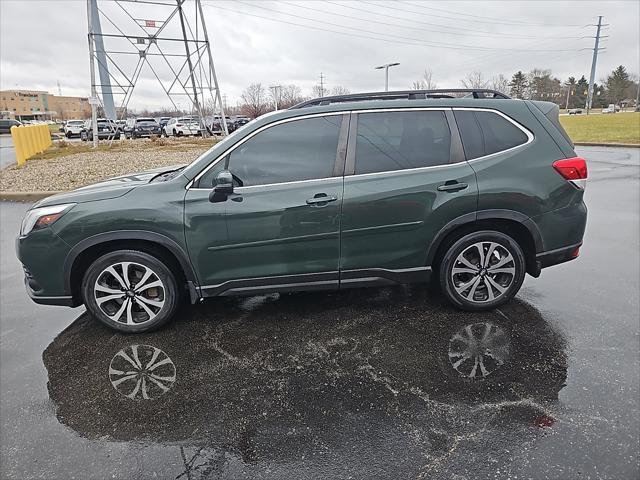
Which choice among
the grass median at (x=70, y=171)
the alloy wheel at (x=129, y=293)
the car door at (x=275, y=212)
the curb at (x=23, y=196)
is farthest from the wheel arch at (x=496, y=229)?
the curb at (x=23, y=196)

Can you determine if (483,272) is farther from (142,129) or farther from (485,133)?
(142,129)

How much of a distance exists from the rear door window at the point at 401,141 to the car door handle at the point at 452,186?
7.4 inches

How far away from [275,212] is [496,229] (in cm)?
196

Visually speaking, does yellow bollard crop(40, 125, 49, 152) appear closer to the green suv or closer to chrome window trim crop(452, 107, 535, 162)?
the green suv

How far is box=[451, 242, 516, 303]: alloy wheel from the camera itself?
3742mm

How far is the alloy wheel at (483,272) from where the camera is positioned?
3.74m

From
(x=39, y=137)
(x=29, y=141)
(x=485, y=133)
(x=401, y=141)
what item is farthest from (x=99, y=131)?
(x=485, y=133)

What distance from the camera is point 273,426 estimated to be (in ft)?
8.38

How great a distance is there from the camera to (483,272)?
3.79 metres

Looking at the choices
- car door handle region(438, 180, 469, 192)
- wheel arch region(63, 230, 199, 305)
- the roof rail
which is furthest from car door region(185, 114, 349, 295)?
car door handle region(438, 180, 469, 192)

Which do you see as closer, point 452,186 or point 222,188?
point 222,188

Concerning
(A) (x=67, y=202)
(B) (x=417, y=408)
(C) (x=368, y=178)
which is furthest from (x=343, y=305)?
(A) (x=67, y=202)

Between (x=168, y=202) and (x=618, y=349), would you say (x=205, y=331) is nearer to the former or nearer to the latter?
(x=168, y=202)

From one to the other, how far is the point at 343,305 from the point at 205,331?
1294 mm
